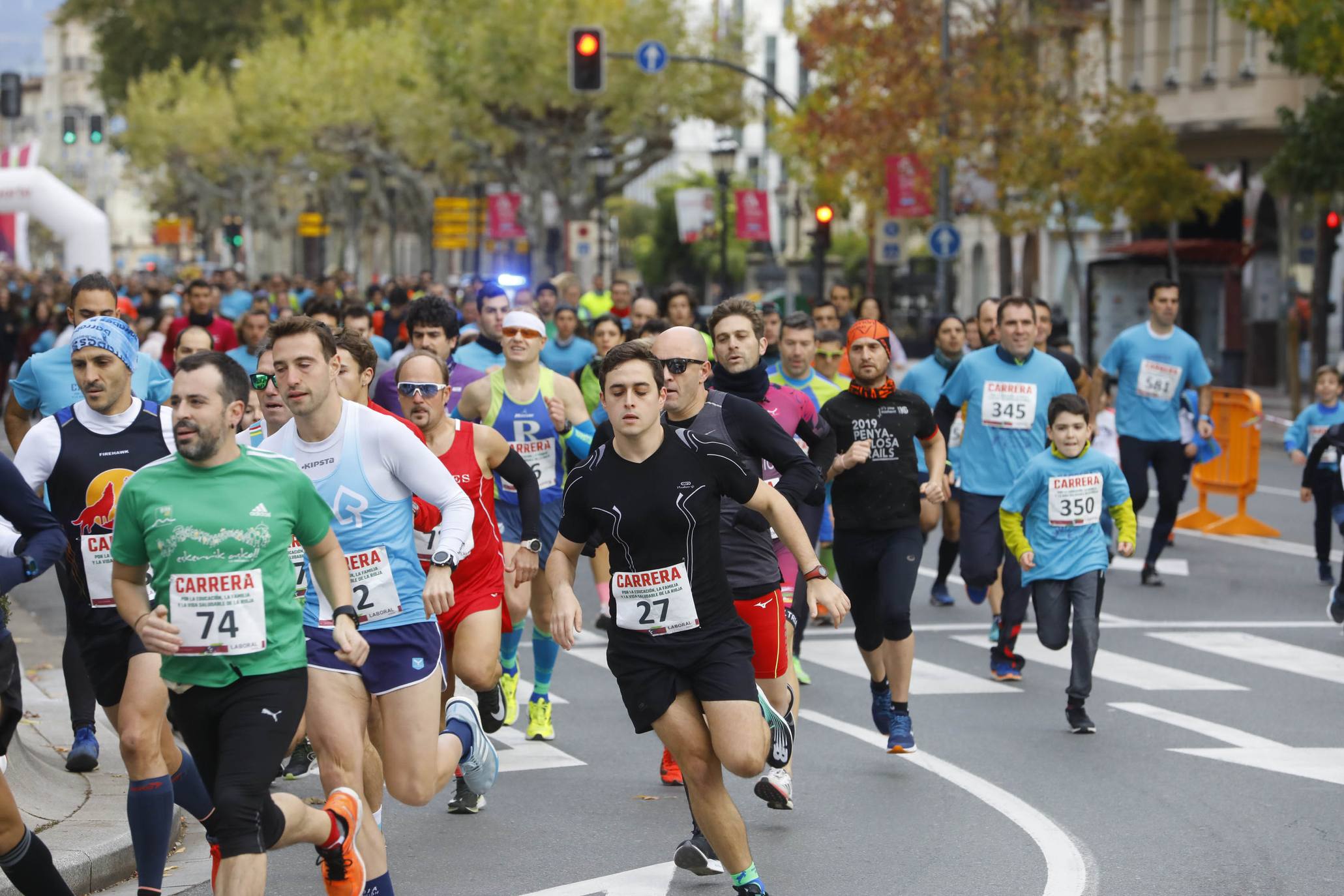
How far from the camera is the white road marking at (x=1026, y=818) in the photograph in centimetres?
700

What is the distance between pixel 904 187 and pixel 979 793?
3118 centimetres

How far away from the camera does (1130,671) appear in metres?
11.6

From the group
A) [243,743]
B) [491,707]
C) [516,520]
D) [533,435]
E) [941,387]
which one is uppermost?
[941,387]

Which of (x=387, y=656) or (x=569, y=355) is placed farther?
(x=569, y=355)

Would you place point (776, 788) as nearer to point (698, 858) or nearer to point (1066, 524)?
point (698, 858)

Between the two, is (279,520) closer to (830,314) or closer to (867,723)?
(867,723)

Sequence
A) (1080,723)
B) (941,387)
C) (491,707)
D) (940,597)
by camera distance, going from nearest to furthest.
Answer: (491,707)
(1080,723)
(941,387)
(940,597)

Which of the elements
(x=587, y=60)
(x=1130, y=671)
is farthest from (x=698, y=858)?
(x=587, y=60)

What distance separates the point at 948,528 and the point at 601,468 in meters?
7.67

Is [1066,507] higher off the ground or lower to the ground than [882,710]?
higher

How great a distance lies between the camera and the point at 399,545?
657 centimetres

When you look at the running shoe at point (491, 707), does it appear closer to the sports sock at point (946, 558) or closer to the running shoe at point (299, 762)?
the running shoe at point (299, 762)

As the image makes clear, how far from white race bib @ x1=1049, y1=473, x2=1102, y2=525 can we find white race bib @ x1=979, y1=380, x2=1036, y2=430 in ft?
4.07

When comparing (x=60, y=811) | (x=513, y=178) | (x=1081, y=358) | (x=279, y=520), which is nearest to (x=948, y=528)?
(x=60, y=811)
